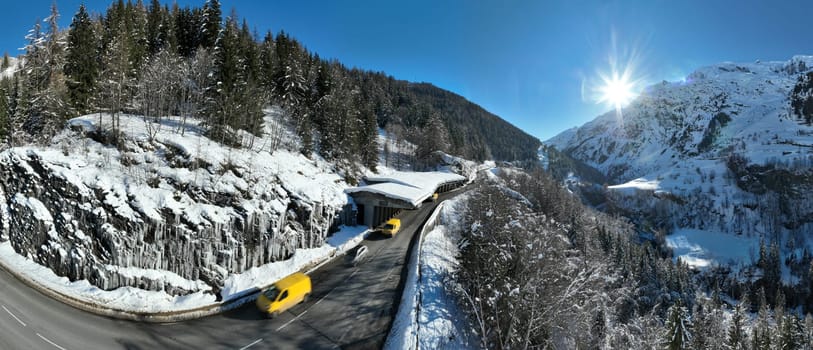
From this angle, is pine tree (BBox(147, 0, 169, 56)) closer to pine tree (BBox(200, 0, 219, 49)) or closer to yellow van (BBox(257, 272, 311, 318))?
pine tree (BBox(200, 0, 219, 49))

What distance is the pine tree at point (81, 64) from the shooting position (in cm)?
3044

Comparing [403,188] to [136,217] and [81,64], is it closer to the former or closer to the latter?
[136,217]

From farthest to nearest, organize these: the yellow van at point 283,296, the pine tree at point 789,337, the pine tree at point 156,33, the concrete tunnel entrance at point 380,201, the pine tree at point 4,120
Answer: the pine tree at point 156,33 < the pine tree at point 789,337 < the concrete tunnel entrance at point 380,201 < the pine tree at point 4,120 < the yellow van at point 283,296

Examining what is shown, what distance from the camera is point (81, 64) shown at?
3170 centimetres

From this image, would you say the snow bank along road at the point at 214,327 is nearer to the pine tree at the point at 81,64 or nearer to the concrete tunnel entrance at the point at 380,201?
the concrete tunnel entrance at the point at 380,201

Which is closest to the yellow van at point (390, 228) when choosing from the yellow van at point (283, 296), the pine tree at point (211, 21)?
the yellow van at point (283, 296)

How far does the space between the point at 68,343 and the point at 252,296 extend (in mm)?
7352

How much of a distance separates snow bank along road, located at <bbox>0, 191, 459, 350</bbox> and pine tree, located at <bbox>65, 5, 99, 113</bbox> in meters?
22.0

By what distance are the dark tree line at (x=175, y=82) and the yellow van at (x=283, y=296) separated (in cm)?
1748

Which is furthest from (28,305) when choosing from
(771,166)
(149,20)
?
(771,166)

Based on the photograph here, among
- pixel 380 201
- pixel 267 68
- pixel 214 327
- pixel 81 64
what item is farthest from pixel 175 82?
pixel 214 327

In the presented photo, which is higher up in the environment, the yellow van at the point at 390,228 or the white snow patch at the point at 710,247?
the yellow van at the point at 390,228

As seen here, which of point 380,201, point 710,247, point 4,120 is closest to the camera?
point 4,120

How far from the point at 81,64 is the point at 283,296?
35.9 m
